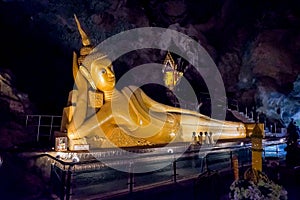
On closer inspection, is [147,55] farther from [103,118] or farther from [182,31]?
[103,118]

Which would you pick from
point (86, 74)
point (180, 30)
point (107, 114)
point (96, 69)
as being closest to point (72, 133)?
point (107, 114)

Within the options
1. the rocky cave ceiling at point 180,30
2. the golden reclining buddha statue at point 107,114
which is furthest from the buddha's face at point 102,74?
the rocky cave ceiling at point 180,30

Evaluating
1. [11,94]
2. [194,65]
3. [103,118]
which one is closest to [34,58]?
[11,94]

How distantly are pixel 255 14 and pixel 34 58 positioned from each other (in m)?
8.74

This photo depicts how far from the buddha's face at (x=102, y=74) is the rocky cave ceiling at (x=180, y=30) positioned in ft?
10.4

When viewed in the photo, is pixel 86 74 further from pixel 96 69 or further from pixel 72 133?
pixel 72 133

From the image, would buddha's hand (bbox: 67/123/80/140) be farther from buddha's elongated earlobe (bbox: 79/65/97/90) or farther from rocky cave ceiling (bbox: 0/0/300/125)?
rocky cave ceiling (bbox: 0/0/300/125)

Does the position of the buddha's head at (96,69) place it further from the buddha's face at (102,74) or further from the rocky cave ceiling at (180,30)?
the rocky cave ceiling at (180,30)

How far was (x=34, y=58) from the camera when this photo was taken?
876cm

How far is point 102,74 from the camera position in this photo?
5152 mm

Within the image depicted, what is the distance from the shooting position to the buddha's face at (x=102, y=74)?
513cm

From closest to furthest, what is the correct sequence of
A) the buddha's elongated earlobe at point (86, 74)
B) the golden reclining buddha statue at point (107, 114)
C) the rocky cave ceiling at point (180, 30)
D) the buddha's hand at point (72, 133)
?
1. the buddha's hand at point (72, 133)
2. the golden reclining buddha statue at point (107, 114)
3. the buddha's elongated earlobe at point (86, 74)
4. the rocky cave ceiling at point (180, 30)

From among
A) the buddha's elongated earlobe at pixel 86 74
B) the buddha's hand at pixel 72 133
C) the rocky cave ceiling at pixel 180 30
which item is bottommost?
the buddha's hand at pixel 72 133

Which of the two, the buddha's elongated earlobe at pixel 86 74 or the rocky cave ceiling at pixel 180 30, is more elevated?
the rocky cave ceiling at pixel 180 30
